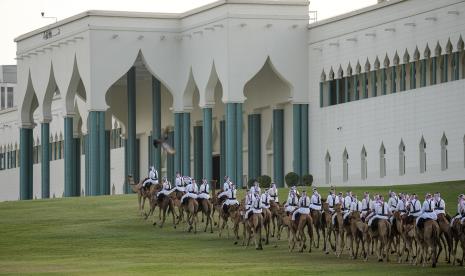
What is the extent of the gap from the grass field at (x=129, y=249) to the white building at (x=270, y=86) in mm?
6783

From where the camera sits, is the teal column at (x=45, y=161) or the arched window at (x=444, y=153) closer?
the arched window at (x=444, y=153)

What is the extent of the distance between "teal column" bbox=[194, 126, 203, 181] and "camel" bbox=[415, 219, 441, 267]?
155 feet

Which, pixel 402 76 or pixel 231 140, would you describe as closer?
pixel 402 76

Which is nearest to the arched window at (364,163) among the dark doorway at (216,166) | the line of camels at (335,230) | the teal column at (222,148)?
the teal column at (222,148)

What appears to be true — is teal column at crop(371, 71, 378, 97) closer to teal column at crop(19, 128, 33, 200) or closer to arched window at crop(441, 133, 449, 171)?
arched window at crop(441, 133, 449, 171)

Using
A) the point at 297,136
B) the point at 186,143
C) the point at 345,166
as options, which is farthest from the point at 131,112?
the point at 345,166

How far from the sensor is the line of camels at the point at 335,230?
50219mm

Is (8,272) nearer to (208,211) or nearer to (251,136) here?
(208,211)

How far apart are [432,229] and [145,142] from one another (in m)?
59.7

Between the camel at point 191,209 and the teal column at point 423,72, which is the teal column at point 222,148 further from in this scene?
the camel at point 191,209

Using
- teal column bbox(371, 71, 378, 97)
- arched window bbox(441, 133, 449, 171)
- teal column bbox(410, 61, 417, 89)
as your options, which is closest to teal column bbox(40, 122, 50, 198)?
teal column bbox(371, 71, 378, 97)

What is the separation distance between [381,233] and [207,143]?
39364mm

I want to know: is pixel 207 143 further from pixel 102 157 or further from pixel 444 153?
pixel 444 153

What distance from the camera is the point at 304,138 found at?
89938 mm
